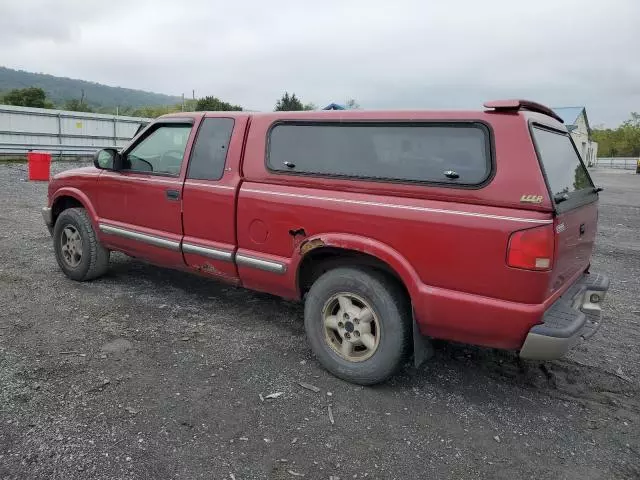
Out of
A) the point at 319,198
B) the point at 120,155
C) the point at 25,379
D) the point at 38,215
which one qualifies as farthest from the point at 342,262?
the point at 38,215

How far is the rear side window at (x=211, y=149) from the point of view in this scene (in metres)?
4.03

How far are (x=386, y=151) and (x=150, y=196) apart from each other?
232cm

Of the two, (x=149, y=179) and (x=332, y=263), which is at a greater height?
(x=149, y=179)

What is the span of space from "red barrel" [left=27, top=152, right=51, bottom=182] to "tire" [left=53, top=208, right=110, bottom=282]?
1047 cm

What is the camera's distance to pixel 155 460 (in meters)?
2.52

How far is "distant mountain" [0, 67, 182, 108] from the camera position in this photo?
138500 millimetres

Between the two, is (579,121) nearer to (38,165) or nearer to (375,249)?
(38,165)

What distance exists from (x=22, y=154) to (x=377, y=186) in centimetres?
2136

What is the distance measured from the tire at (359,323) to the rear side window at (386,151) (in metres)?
0.71

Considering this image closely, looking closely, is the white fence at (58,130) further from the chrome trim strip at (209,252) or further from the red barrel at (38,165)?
the chrome trim strip at (209,252)

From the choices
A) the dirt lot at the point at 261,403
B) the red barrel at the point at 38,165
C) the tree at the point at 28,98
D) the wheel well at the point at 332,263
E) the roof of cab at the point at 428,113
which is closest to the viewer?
the dirt lot at the point at 261,403

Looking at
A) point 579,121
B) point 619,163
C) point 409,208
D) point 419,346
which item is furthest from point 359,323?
point 619,163

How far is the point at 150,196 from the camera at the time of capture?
446cm

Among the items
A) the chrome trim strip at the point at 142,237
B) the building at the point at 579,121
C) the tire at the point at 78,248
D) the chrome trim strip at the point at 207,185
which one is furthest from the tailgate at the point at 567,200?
the building at the point at 579,121
